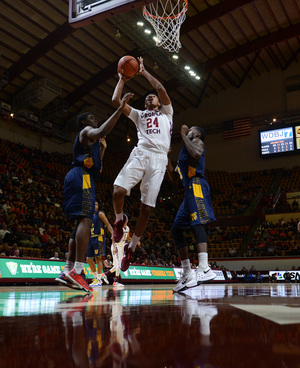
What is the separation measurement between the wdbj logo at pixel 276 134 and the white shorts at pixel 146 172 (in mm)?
16440

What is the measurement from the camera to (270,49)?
21047mm

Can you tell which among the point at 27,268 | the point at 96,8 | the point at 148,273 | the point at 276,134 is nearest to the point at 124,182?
the point at 96,8

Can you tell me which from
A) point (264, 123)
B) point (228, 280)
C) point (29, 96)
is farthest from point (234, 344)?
point (264, 123)

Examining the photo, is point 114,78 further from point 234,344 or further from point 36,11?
point 234,344

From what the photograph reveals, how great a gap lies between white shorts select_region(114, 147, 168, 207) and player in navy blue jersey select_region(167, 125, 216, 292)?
27 centimetres

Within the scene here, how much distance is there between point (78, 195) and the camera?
3.62m

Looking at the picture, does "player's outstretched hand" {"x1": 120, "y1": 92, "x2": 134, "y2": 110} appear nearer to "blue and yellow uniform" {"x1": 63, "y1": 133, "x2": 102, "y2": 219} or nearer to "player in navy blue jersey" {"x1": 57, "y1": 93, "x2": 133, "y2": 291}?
"player in navy blue jersey" {"x1": 57, "y1": 93, "x2": 133, "y2": 291}

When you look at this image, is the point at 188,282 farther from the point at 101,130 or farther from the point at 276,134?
the point at 276,134

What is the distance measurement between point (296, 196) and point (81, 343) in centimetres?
2190

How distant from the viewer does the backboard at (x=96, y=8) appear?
4887mm

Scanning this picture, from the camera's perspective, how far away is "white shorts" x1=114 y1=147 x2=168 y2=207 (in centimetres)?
404

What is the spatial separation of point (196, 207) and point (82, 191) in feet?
3.83

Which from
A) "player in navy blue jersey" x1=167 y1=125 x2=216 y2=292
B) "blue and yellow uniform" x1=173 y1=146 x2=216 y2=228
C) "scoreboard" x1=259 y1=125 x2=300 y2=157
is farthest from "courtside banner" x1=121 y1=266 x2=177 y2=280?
"scoreboard" x1=259 y1=125 x2=300 y2=157

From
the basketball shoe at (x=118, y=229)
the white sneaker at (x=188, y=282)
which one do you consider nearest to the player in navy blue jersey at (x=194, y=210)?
the white sneaker at (x=188, y=282)
